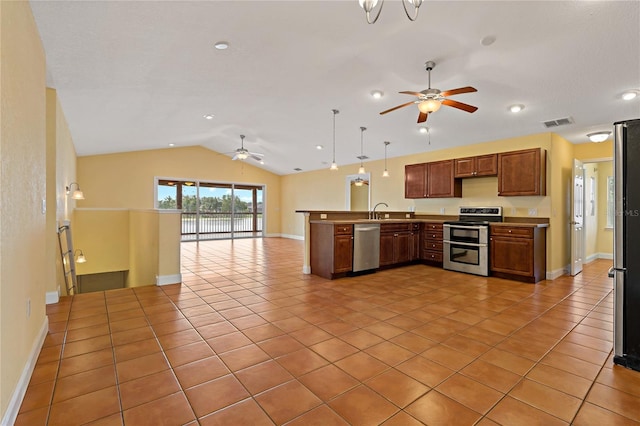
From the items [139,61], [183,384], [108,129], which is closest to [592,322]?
[183,384]

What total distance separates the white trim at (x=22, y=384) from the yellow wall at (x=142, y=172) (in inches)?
283

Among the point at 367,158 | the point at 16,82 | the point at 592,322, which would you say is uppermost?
the point at 367,158

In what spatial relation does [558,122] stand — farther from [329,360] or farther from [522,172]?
[329,360]

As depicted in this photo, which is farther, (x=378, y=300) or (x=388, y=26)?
(x=378, y=300)

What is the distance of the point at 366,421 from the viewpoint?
1612mm

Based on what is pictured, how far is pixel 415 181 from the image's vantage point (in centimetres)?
673

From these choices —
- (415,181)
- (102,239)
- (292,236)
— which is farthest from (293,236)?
(102,239)

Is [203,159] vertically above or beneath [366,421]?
above

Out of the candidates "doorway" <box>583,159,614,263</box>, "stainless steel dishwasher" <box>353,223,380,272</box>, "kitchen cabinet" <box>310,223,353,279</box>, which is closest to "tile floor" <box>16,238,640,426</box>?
"kitchen cabinet" <box>310,223,353,279</box>

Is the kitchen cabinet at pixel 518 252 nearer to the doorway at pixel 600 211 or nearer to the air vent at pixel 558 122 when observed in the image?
the air vent at pixel 558 122

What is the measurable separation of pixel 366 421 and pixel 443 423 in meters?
0.41

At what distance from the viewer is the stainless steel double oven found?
5.21m

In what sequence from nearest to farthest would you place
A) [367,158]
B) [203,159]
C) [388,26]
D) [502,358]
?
[502,358]
[388,26]
[367,158]
[203,159]

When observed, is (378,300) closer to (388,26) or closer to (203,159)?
(388,26)
